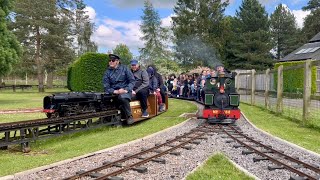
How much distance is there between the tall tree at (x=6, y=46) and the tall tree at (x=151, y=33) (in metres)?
43.1

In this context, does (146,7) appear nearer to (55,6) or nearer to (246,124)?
(55,6)

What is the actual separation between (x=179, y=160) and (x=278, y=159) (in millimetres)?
1821

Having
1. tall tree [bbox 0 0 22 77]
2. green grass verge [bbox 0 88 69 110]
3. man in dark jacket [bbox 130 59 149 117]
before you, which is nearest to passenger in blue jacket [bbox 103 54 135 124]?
man in dark jacket [bbox 130 59 149 117]

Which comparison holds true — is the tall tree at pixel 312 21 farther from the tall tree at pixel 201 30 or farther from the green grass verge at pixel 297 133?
the green grass verge at pixel 297 133

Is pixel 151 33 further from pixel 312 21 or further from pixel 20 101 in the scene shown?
pixel 20 101

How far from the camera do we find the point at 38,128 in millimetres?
8984

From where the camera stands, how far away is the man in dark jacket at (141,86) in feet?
43.6

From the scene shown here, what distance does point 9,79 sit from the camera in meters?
87.9

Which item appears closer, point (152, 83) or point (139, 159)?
point (139, 159)

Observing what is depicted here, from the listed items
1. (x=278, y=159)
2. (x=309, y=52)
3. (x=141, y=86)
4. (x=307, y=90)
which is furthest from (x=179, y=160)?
(x=309, y=52)

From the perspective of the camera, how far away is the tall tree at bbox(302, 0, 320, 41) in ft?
215

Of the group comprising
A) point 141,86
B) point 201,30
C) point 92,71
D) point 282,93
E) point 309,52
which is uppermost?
point 201,30

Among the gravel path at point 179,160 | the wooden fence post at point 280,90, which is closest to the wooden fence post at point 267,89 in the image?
the wooden fence post at point 280,90

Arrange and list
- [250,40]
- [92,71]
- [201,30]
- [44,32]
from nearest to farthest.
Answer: [92,71] → [44,32] → [250,40] → [201,30]
